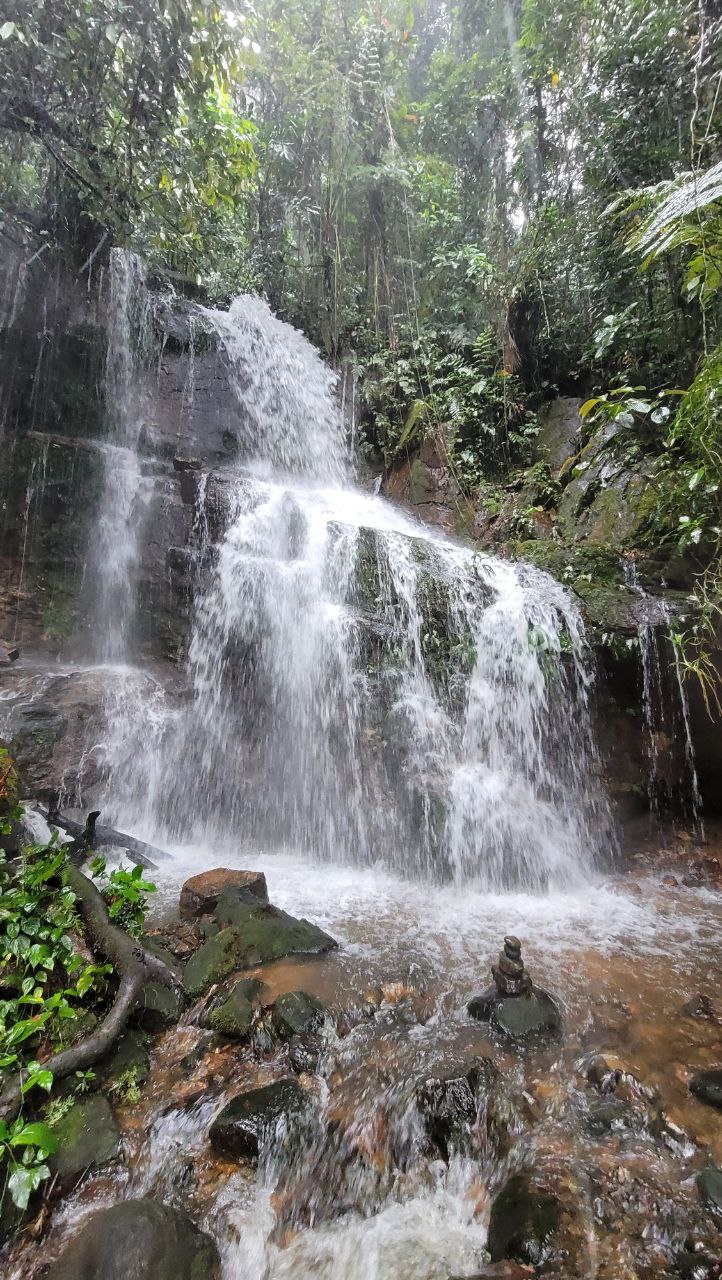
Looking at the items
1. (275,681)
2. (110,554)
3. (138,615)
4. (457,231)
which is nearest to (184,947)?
(275,681)

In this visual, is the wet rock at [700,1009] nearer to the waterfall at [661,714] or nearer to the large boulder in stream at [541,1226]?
the large boulder in stream at [541,1226]

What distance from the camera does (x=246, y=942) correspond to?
379 cm

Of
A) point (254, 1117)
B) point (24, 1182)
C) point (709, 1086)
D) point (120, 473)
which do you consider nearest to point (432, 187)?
point (120, 473)

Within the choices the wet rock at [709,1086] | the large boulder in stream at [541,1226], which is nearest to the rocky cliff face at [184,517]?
the wet rock at [709,1086]

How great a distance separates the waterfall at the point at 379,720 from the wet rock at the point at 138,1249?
3.96 m

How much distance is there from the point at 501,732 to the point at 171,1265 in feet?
17.5

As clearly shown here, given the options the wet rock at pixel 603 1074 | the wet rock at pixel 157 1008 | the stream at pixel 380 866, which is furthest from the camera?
the wet rock at pixel 157 1008

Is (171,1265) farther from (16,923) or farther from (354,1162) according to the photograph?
(16,923)

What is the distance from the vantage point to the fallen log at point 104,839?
5.14 m

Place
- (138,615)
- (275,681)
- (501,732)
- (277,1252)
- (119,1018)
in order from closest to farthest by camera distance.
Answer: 1. (277,1252)
2. (119,1018)
3. (501,732)
4. (275,681)
5. (138,615)

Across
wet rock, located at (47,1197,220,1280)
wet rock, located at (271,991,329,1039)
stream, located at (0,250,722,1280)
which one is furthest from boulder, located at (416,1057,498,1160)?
wet rock, located at (47,1197,220,1280)

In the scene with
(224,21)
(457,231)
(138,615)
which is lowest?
(138,615)

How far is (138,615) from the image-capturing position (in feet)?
27.8

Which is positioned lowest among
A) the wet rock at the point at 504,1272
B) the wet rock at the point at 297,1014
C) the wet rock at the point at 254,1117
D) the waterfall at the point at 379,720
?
the wet rock at the point at 504,1272
